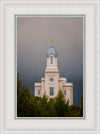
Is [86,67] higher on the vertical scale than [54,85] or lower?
higher

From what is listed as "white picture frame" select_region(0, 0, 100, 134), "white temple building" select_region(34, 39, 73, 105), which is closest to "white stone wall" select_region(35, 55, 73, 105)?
"white temple building" select_region(34, 39, 73, 105)

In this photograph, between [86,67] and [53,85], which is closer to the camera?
[86,67]

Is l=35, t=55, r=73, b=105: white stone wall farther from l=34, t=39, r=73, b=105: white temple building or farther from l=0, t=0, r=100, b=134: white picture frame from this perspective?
l=0, t=0, r=100, b=134: white picture frame

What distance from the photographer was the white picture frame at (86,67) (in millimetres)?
3857

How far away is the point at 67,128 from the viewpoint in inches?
151

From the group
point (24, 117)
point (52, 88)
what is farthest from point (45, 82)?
point (24, 117)

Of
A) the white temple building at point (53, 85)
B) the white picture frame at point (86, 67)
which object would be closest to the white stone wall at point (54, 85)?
the white temple building at point (53, 85)

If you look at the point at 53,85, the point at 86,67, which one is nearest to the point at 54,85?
the point at 53,85

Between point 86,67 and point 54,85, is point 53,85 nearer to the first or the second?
point 54,85

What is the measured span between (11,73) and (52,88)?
2790mm

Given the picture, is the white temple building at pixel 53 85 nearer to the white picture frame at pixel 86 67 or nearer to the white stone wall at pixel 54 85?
the white stone wall at pixel 54 85

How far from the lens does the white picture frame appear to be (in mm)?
3857

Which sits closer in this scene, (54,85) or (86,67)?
(86,67)

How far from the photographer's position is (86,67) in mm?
3914
